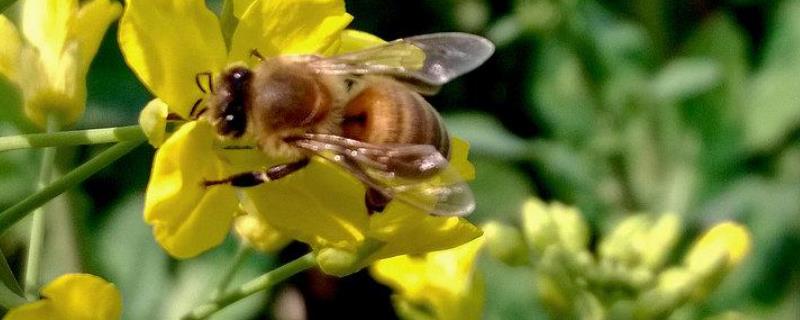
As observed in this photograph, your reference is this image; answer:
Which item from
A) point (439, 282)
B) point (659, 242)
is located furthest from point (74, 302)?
point (659, 242)

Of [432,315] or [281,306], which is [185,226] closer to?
[432,315]

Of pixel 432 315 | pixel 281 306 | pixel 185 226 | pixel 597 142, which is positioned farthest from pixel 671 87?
pixel 185 226

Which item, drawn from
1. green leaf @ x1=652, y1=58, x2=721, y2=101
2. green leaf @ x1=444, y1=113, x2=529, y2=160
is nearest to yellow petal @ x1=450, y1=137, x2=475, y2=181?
green leaf @ x1=444, y1=113, x2=529, y2=160

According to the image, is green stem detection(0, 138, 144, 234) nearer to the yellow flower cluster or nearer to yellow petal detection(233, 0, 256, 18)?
yellow petal detection(233, 0, 256, 18)

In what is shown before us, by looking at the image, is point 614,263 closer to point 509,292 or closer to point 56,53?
point 509,292

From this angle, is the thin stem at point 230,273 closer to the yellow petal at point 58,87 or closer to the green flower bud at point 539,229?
the yellow petal at point 58,87

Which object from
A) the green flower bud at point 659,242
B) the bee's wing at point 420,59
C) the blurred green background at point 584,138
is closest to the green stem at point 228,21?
the bee's wing at point 420,59
